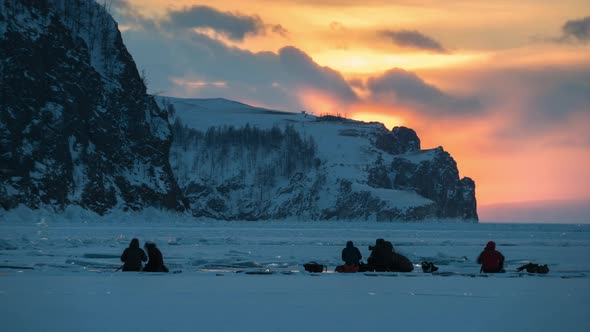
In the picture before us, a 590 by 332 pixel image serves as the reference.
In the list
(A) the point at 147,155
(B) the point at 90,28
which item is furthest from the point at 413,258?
(B) the point at 90,28

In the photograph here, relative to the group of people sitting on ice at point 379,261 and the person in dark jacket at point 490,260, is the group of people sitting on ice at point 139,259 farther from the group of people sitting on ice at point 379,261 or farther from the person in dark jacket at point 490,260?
the person in dark jacket at point 490,260

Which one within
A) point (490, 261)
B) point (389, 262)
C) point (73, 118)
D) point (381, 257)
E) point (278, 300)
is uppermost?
point (73, 118)

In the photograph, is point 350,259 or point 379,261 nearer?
point 350,259

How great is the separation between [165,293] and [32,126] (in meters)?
149

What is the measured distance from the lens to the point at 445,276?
109ft

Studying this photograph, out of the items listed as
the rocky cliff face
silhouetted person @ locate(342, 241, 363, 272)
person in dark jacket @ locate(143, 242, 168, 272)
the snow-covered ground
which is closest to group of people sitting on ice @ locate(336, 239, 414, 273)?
silhouetted person @ locate(342, 241, 363, 272)

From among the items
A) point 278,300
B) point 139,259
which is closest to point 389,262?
point 139,259

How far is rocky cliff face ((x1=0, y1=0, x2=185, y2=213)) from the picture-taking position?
16150 centimetres

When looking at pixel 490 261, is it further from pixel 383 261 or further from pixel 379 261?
pixel 379 261

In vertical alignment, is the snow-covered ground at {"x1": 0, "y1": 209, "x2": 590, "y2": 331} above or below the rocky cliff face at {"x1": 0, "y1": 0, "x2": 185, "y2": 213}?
below

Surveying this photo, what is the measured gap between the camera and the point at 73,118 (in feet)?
572

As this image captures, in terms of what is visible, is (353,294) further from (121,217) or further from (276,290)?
(121,217)

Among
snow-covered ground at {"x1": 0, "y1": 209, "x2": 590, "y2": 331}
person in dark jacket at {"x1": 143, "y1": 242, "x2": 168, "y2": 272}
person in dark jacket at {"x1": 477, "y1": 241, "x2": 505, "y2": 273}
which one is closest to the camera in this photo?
snow-covered ground at {"x1": 0, "y1": 209, "x2": 590, "y2": 331}

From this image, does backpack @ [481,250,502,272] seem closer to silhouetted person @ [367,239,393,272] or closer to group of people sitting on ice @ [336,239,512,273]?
group of people sitting on ice @ [336,239,512,273]
